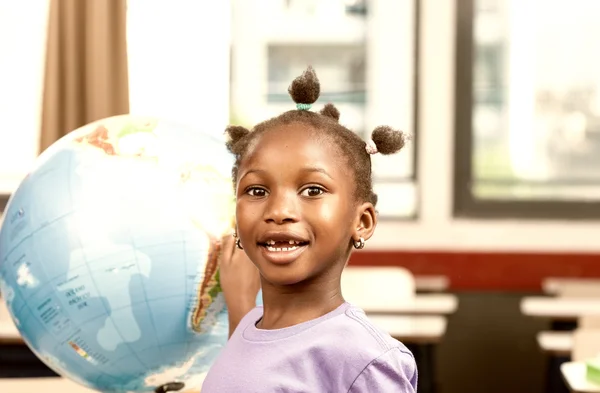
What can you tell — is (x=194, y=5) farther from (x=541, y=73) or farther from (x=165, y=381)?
(x=165, y=381)

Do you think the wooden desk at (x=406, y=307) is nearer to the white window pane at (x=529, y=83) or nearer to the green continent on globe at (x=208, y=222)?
the white window pane at (x=529, y=83)

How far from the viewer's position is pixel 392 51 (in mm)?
4410

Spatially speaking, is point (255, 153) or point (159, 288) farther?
point (159, 288)

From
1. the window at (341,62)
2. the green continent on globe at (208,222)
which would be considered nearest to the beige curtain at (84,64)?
the window at (341,62)

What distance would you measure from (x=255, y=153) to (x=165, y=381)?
456mm

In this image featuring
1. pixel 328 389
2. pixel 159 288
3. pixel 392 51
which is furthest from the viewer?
pixel 392 51

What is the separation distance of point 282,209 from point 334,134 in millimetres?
127

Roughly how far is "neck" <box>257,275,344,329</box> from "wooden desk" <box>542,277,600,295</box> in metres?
3.25

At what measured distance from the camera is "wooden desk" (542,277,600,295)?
413cm

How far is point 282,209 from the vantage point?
966mm

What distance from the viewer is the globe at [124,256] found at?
121 cm

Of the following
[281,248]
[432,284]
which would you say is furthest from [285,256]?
[432,284]

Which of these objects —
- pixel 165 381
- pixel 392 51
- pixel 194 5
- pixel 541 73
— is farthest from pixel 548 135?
pixel 165 381

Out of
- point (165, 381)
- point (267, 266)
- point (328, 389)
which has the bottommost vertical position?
point (165, 381)
